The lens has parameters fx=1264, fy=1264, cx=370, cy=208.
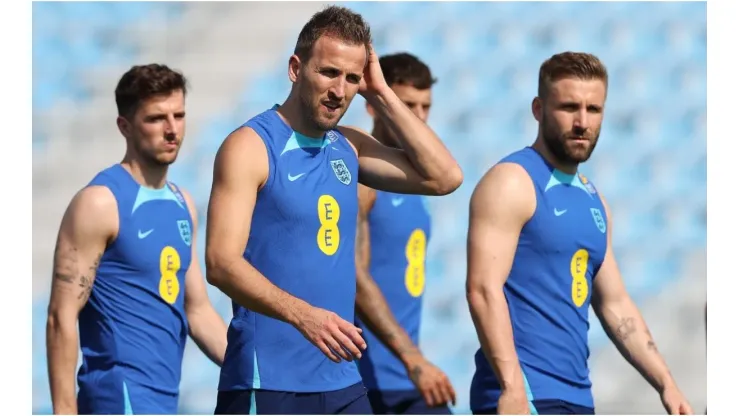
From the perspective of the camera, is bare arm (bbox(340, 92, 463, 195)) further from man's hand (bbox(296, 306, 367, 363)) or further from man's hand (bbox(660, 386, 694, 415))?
man's hand (bbox(660, 386, 694, 415))

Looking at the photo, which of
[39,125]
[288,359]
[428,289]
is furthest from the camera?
[39,125]

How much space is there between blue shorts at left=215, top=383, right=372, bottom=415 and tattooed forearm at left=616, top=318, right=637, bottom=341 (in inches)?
65.8

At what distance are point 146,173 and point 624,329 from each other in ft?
8.01

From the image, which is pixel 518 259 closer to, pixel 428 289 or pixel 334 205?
pixel 334 205

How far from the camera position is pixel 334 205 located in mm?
4891

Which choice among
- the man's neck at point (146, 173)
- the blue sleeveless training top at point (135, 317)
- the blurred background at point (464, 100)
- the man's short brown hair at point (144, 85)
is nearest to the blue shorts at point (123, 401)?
the blue sleeveless training top at point (135, 317)

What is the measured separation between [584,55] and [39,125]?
7.98m

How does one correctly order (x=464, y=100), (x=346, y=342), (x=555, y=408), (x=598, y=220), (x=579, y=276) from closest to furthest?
(x=346, y=342)
(x=555, y=408)
(x=579, y=276)
(x=598, y=220)
(x=464, y=100)

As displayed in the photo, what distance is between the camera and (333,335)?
14.1 ft

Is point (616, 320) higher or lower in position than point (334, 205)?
lower

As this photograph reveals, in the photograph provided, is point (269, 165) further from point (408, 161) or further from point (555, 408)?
point (555, 408)

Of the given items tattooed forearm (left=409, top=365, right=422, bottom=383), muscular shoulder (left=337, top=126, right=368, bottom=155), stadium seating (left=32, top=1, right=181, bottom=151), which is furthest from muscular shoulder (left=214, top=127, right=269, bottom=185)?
stadium seating (left=32, top=1, right=181, bottom=151)

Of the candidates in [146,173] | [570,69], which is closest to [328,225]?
[570,69]
